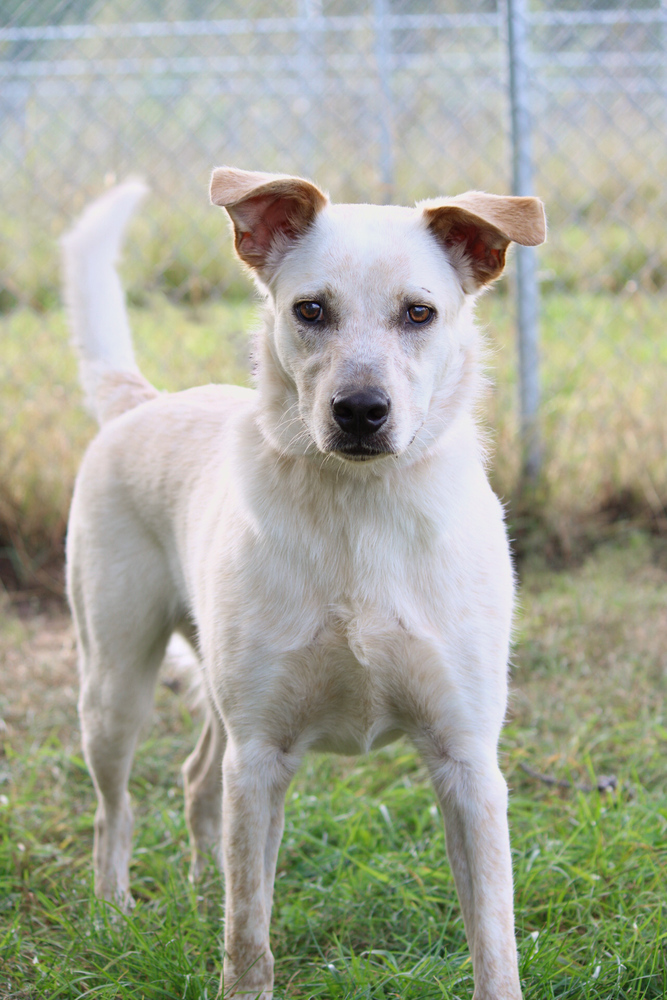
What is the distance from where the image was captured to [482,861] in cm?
179

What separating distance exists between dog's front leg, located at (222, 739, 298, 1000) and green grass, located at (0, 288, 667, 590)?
8.66 feet

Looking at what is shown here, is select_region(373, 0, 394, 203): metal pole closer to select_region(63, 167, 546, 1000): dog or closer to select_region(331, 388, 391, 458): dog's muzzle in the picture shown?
select_region(63, 167, 546, 1000): dog

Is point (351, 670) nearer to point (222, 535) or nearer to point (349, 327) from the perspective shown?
point (222, 535)

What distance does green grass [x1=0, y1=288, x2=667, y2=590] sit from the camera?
4.50 metres

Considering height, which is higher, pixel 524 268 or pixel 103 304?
pixel 103 304

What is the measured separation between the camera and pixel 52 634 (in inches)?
161

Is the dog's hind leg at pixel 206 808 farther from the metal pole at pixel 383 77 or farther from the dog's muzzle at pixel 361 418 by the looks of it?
the metal pole at pixel 383 77

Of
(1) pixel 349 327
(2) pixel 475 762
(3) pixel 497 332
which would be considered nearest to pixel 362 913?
(2) pixel 475 762

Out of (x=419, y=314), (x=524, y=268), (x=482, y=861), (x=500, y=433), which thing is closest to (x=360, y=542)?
(x=419, y=314)

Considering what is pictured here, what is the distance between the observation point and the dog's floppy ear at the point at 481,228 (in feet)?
5.98

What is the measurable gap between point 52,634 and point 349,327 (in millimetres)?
2767

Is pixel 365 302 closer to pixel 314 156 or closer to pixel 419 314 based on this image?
pixel 419 314

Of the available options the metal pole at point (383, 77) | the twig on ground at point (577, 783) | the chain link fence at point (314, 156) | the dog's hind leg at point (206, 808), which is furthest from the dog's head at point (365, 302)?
the metal pole at point (383, 77)

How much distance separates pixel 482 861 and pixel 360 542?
0.65 meters
